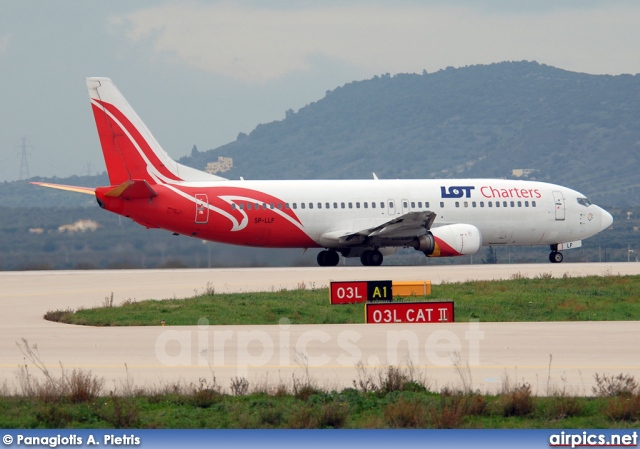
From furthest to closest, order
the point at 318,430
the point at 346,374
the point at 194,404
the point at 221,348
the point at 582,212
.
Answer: the point at 582,212 → the point at 221,348 → the point at 346,374 → the point at 194,404 → the point at 318,430

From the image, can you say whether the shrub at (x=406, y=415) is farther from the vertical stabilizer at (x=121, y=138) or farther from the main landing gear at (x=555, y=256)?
the main landing gear at (x=555, y=256)

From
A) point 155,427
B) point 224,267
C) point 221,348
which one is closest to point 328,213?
point 224,267

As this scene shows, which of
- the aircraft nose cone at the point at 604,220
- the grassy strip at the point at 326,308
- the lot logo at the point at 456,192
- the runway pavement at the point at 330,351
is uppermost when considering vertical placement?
the lot logo at the point at 456,192

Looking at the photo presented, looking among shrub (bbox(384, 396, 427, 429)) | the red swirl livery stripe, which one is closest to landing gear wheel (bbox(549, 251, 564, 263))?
the red swirl livery stripe

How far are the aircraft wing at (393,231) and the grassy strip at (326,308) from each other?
1409 cm

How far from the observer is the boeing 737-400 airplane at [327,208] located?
49062mm

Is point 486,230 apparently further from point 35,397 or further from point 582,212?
point 35,397

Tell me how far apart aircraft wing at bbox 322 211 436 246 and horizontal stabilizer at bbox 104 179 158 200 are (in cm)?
926

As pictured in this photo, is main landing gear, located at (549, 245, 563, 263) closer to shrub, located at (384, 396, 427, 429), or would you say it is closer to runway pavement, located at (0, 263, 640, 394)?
runway pavement, located at (0, 263, 640, 394)

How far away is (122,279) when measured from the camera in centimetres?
4550

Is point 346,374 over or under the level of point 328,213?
under

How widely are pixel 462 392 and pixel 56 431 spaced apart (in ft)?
19.8

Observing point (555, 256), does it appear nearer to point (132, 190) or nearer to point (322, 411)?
point (132, 190)

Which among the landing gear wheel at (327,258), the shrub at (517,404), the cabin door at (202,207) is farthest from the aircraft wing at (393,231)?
the shrub at (517,404)
